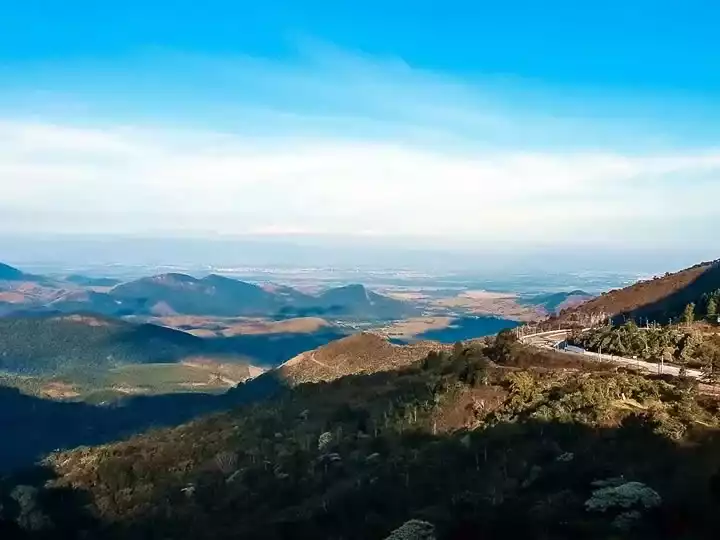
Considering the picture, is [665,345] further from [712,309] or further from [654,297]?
[654,297]

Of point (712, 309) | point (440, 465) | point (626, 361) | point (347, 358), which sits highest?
point (712, 309)

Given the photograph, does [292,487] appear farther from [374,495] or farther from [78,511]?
[78,511]

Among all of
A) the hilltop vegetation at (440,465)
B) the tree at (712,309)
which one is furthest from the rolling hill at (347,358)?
the tree at (712,309)

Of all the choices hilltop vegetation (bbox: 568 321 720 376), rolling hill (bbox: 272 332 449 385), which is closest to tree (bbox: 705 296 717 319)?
hilltop vegetation (bbox: 568 321 720 376)

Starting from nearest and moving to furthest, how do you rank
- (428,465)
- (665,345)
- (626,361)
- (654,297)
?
(428,465) < (626,361) < (665,345) < (654,297)

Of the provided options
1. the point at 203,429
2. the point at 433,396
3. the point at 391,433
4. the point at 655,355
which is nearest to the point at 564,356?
the point at 655,355

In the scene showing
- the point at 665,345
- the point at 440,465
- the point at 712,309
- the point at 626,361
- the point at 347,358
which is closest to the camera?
the point at 440,465

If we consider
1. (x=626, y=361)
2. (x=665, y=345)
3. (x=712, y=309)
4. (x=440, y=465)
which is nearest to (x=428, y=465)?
(x=440, y=465)
